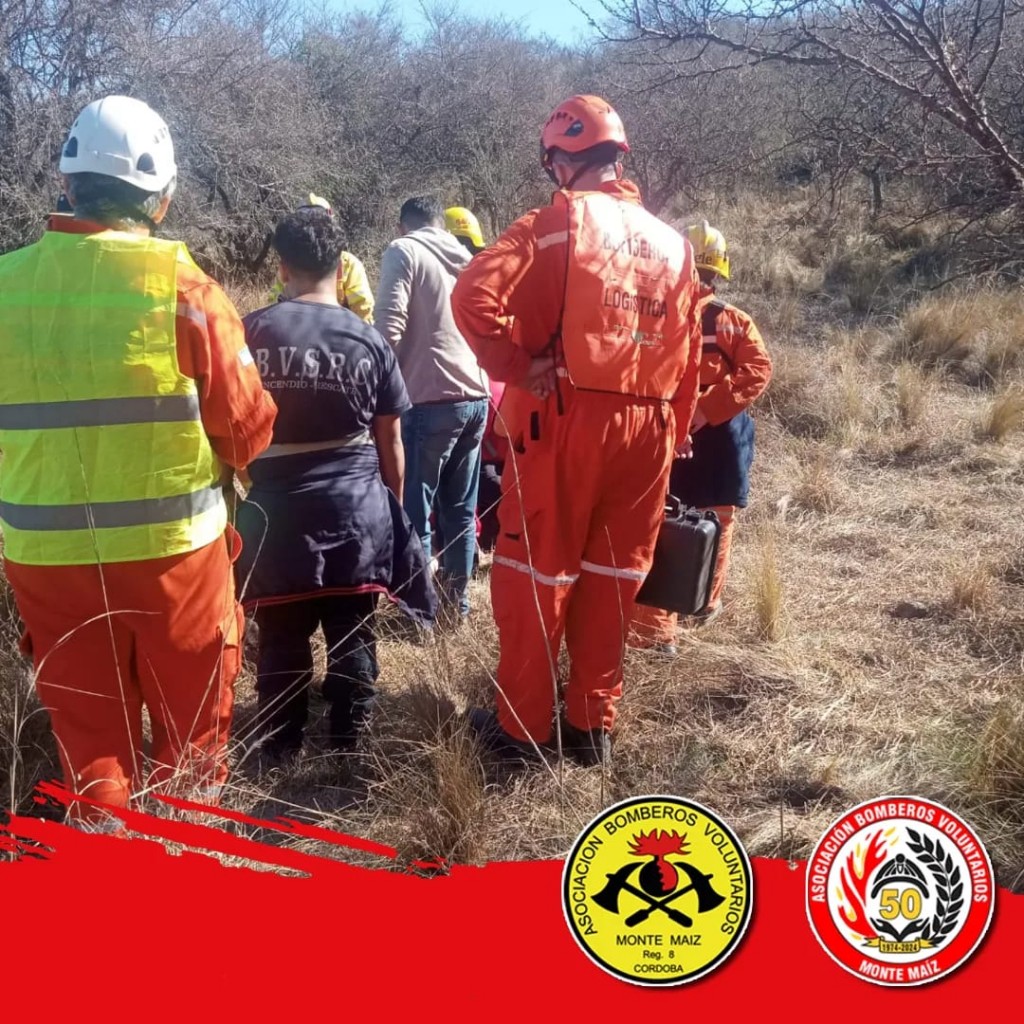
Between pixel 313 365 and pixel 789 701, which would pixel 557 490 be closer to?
pixel 313 365

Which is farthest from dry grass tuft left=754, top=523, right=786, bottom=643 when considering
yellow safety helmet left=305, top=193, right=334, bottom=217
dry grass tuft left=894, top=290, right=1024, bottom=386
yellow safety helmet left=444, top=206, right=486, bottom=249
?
dry grass tuft left=894, top=290, right=1024, bottom=386

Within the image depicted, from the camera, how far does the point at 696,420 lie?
387 centimetres

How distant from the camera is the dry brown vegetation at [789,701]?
2.52 m

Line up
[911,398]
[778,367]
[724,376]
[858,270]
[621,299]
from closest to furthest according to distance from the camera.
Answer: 1. [621,299]
2. [724,376]
3. [911,398]
4. [778,367]
5. [858,270]

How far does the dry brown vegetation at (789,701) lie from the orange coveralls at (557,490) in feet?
0.62

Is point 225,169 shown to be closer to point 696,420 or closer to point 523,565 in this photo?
point 696,420

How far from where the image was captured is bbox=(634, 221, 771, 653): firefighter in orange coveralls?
3.76m

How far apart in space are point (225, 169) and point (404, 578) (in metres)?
8.57

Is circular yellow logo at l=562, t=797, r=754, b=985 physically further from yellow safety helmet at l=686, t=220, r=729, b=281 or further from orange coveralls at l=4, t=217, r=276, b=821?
yellow safety helmet at l=686, t=220, r=729, b=281

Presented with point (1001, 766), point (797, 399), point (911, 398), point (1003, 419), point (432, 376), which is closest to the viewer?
point (1001, 766)

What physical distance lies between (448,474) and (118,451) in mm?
2188

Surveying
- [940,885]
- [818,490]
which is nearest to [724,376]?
[818,490]

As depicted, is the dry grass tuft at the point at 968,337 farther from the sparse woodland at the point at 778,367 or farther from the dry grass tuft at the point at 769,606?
the dry grass tuft at the point at 769,606

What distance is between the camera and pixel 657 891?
1726mm
